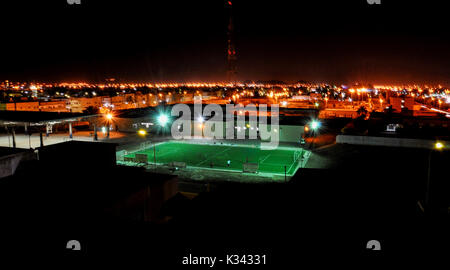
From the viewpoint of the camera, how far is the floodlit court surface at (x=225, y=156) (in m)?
10.0

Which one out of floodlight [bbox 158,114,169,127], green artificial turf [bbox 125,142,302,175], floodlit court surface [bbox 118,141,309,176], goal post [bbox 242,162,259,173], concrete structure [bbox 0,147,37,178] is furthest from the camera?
floodlight [bbox 158,114,169,127]

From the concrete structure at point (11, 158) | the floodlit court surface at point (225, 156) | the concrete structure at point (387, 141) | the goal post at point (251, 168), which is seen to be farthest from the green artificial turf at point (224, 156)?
the concrete structure at point (11, 158)

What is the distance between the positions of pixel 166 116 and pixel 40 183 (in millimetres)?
10136

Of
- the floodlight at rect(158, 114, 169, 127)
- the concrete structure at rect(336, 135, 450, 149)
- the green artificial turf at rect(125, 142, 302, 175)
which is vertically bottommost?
the green artificial turf at rect(125, 142, 302, 175)

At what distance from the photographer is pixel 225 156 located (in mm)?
11500

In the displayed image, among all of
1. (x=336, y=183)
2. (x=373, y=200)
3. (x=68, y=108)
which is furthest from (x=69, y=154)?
(x=68, y=108)

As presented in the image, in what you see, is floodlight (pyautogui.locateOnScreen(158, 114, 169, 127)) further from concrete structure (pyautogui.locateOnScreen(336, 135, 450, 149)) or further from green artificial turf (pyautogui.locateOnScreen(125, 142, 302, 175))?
concrete structure (pyautogui.locateOnScreen(336, 135, 450, 149))

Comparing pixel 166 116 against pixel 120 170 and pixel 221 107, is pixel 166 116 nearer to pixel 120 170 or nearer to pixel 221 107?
pixel 221 107

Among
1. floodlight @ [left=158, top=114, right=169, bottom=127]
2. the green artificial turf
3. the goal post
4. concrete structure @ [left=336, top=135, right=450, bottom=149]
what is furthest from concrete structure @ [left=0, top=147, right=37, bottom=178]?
concrete structure @ [left=336, top=135, right=450, bottom=149]

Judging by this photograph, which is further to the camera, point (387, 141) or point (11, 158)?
point (387, 141)

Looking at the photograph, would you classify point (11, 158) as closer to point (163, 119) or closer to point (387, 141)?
point (163, 119)

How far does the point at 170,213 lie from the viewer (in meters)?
5.30

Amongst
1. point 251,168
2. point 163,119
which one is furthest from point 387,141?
point 163,119

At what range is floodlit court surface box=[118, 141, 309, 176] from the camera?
10.0 metres
